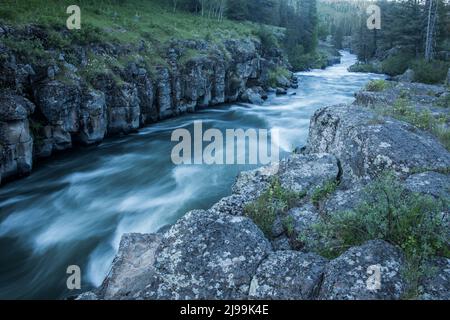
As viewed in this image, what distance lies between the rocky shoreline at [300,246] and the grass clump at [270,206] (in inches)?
1.4

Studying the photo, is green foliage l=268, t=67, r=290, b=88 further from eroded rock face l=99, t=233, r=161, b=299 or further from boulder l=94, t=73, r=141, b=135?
eroded rock face l=99, t=233, r=161, b=299

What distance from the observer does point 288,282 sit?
14.0 ft

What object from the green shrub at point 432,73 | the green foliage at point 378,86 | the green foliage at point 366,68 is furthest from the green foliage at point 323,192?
the green foliage at point 366,68

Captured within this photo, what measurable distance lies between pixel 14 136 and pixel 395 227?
46.6 feet

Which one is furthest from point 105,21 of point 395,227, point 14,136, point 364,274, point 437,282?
point 437,282

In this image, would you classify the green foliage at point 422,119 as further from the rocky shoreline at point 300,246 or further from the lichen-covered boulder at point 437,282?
the lichen-covered boulder at point 437,282

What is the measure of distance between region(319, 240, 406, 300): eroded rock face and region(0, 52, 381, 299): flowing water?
7.26 m

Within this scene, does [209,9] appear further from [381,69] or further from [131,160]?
[131,160]

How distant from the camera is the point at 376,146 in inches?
275

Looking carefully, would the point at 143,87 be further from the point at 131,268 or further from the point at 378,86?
the point at 131,268

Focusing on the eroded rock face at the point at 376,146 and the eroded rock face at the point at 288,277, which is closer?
the eroded rock face at the point at 288,277

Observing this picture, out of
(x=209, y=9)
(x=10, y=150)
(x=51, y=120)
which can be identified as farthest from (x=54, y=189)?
(x=209, y=9)

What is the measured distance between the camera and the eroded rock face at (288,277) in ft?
13.8

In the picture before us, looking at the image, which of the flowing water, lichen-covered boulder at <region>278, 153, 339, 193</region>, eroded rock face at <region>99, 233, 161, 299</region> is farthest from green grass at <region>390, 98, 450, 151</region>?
the flowing water
